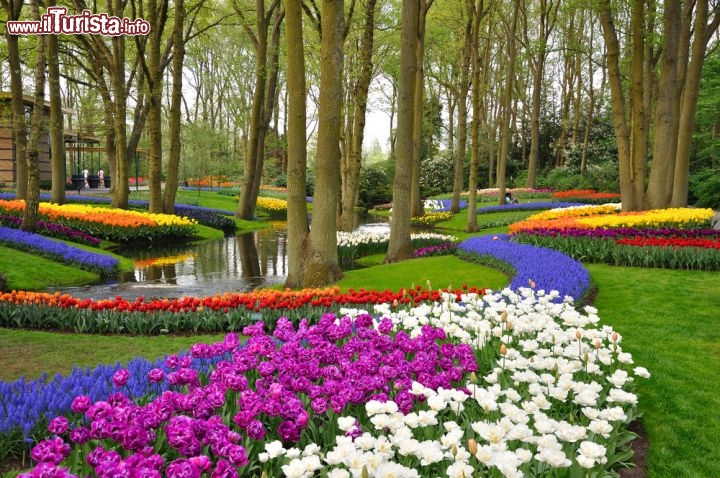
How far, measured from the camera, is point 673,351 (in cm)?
655

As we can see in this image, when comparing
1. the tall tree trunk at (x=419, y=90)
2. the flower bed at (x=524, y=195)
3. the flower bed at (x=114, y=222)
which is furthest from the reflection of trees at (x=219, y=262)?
the flower bed at (x=524, y=195)

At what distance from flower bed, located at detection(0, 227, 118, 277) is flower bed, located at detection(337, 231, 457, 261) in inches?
241

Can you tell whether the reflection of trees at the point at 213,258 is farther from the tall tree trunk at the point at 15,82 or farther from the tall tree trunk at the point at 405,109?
the tall tree trunk at the point at 15,82

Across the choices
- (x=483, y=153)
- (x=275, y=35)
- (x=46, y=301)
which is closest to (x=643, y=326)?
(x=46, y=301)

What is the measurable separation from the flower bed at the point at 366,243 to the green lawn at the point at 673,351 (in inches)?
254

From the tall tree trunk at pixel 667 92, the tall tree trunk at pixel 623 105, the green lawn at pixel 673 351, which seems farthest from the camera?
the tall tree trunk at pixel 667 92

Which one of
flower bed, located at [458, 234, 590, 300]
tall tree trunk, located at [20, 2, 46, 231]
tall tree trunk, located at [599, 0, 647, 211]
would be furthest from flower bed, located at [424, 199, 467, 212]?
tall tree trunk, located at [20, 2, 46, 231]

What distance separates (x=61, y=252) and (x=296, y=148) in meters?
7.41

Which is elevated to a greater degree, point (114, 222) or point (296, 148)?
point (296, 148)

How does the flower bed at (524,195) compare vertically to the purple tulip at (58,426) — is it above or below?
above

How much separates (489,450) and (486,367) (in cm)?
242

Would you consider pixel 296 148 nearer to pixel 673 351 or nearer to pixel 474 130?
pixel 673 351

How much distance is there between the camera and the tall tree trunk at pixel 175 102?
68.8 feet

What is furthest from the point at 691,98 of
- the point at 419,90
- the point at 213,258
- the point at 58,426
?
the point at 58,426
